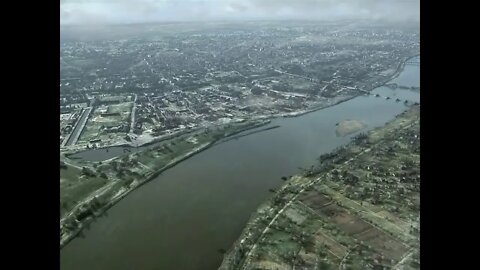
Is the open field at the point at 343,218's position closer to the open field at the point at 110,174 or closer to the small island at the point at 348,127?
the small island at the point at 348,127

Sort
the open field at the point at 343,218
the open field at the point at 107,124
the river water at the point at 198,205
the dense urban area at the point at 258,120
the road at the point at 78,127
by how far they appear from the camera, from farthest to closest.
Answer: the open field at the point at 107,124, the road at the point at 78,127, the dense urban area at the point at 258,120, the river water at the point at 198,205, the open field at the point at 343,218

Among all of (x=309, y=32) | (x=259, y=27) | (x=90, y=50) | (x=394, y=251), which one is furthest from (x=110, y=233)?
(x=259, y=27)

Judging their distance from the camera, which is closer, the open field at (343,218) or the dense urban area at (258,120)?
the open field at (343,218)

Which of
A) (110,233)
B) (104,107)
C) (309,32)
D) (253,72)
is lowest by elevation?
(110,233)

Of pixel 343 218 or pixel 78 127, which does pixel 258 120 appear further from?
pixel 343 218

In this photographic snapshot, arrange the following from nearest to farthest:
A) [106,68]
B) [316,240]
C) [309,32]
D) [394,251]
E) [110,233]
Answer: [394,251] → [316,240] → [110,233] → [106,68] → [309,32]

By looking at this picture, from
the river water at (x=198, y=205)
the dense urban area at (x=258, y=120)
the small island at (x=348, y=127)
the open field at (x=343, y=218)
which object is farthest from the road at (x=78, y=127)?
the small island at (x=348, y=127)
